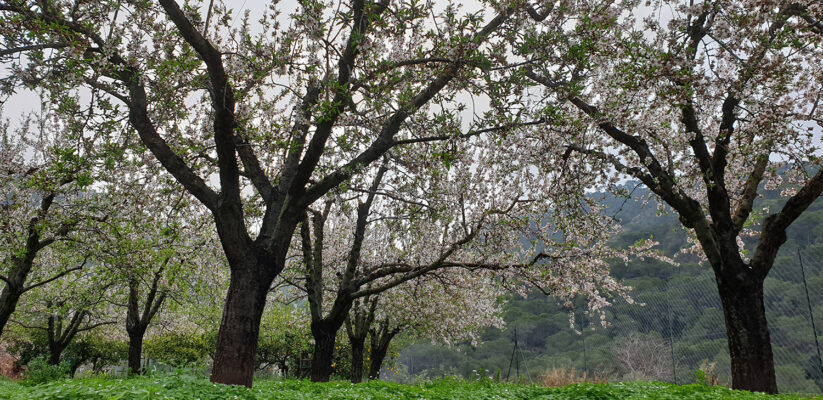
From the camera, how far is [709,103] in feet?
28.5

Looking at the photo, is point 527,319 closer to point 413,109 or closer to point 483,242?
point 483,242

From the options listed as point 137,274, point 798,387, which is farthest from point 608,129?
point 798,387

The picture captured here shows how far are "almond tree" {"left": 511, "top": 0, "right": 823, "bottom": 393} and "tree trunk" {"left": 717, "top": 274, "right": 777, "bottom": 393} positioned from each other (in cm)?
2

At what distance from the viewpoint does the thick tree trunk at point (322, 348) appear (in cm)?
1199

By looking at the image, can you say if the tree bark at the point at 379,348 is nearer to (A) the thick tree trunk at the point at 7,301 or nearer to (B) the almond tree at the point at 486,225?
(B) the almond tree at the point at 486,225

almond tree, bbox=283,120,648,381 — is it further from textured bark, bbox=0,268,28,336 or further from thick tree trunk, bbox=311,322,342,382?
textured bark, bbox=0,268,28,336

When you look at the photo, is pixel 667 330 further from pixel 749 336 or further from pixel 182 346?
pixel 182 346

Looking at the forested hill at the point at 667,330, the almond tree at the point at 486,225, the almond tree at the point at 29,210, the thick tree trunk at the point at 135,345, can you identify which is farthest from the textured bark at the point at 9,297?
the forested hill at the point at 667,330

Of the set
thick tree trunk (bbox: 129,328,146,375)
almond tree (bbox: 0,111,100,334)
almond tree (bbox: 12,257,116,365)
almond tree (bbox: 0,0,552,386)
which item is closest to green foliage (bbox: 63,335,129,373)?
almond tree (bbox: 12,257,116,365)

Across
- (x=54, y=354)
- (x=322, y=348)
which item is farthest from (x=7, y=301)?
(x=54, y=354)

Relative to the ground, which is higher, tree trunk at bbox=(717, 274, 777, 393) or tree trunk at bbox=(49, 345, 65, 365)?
tree trunk at bbox=(717, 274, 777, 393)

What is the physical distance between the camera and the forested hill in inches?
913

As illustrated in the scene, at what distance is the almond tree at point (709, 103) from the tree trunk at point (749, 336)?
0.06ft

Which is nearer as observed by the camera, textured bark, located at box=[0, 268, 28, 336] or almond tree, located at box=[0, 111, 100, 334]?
almond tree, located at box=[0, 111, 100, 334]
